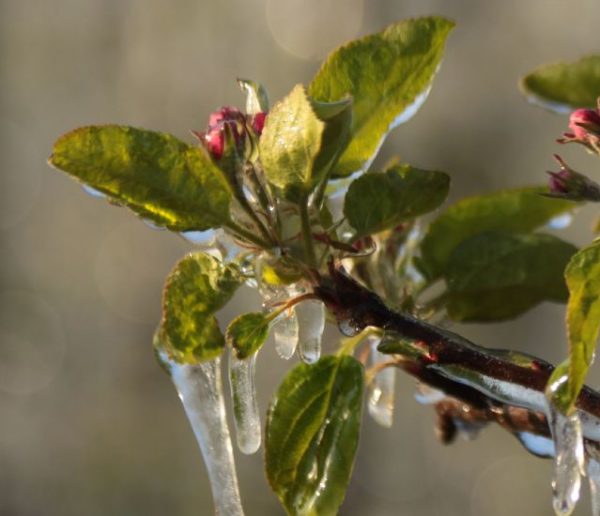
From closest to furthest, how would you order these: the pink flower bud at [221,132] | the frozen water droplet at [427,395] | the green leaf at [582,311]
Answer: the green leaf at [582,311] → the pink flower bud at [221,132] → the frozen water droplet at [427,395]

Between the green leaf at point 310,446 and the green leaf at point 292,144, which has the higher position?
the green leaf at point 292,144

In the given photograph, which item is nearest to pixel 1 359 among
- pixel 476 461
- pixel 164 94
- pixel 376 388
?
pixel 164 94

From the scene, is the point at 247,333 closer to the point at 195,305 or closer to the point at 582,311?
the point at 195,305

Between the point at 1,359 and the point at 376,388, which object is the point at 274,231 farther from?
the point at 1,359

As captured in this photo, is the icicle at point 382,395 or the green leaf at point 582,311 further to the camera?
the icicle at point 382,395

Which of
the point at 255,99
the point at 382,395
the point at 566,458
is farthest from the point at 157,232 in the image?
the point at 566,458

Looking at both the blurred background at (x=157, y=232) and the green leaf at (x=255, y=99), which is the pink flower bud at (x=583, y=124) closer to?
the green leaf at (x=255, y=99)

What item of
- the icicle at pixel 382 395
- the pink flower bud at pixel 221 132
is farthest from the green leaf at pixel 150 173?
the icicle at pixel 382 395
